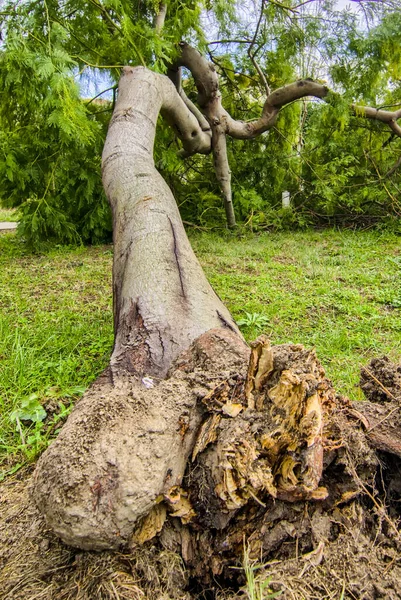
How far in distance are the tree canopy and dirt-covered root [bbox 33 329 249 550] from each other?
2.93 m

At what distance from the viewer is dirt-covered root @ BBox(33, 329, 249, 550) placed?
41.9 inches

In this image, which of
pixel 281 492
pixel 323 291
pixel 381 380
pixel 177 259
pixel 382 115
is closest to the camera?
pixel 281 492

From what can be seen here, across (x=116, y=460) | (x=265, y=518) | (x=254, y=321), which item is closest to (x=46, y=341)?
(x=254, y=321)

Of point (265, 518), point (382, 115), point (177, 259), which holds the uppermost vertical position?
point (382, 115)

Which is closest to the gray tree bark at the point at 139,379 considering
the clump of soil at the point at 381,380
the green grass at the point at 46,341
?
the clump of soil at the point at 381,380

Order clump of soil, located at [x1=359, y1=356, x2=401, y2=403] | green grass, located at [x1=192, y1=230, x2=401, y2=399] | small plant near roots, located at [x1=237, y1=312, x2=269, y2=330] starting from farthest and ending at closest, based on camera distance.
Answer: small plant near roots, located at [x1=237, y1=312, x2=269, y2=330] → green grass, located at [x1=192, y1=230, x2=401, y2=399] → clump of soil, located at [x1=359, y1=356, x2=401, y2=403]

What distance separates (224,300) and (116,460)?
2648 mm

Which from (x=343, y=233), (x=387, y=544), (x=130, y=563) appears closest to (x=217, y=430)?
(x=130, y=563)

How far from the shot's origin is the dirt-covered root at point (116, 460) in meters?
1.07

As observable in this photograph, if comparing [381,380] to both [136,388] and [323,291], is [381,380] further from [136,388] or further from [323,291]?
[323,291]

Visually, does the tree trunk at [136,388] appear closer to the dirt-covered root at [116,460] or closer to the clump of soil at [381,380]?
the dirt-covered root at [116,460]

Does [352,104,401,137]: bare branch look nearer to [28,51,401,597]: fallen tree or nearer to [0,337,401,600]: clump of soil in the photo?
[28,51,401,597]: fallen tree

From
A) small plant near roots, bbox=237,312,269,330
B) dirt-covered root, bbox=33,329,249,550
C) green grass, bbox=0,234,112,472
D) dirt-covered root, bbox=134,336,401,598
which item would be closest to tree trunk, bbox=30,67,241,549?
dirt-covered root, bbox=33,329,249,550

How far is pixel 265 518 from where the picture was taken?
117 centimetres
